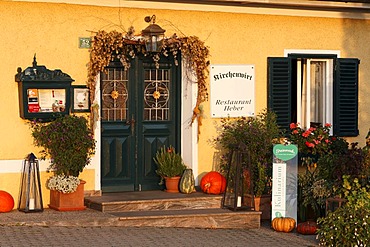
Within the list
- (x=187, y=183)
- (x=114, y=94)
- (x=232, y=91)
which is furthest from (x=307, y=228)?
(x=114, y=94)

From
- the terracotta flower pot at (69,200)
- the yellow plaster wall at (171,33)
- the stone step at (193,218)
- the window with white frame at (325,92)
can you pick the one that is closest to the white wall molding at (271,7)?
the yellow plaster wall at (171,33)

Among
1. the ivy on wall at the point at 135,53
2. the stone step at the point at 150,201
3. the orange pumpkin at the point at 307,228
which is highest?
the ivy on wall at the point at 135,53

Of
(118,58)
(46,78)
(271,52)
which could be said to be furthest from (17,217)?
(271,52)

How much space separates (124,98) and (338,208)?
407 cm

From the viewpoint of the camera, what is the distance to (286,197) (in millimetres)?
13031

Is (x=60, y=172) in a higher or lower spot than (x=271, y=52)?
lower

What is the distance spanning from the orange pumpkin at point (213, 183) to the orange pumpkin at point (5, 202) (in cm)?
302

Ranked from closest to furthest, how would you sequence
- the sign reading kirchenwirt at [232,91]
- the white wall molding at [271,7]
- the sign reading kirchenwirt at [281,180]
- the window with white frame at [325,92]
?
the sign reading kirchenwirt at [281,180] → the white wall molding at [271,7] → the sign reading kirchenwirt at [232,91] → the window with white frame at [325,92]

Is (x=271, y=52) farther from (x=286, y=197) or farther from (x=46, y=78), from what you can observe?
(x=46, y=78)

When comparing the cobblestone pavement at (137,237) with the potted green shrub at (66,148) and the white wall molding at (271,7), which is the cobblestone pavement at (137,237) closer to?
the potted green shrub at (66,148)

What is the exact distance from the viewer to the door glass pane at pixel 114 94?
1376 cm

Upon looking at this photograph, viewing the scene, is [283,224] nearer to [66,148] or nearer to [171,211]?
[171,211]

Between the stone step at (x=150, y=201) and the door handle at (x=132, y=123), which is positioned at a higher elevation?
the door handle at (x=132, y=123)

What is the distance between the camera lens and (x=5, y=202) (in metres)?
12.4
